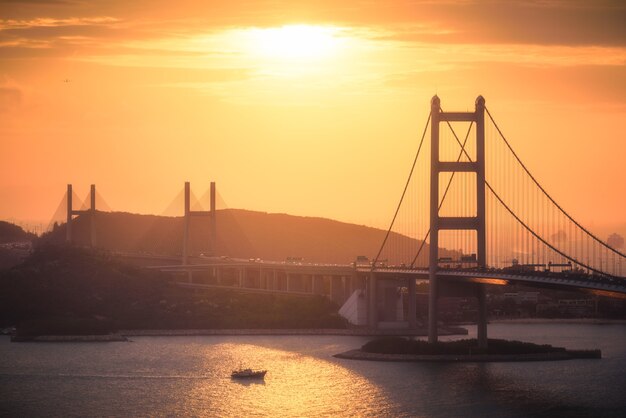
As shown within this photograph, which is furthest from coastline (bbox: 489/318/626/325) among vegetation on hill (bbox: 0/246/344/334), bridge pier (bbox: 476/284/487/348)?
bridge pier (bbox: 476/284/487/348)

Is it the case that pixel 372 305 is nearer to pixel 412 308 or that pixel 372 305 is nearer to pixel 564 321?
pixel 412 308

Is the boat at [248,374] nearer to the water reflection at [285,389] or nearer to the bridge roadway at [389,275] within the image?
the water reflection at [285,389]

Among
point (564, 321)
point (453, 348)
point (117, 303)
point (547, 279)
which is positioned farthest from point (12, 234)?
point (547, 279)

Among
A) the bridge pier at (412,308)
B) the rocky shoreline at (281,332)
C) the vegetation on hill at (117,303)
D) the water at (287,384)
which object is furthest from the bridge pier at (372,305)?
the water at (287,384)

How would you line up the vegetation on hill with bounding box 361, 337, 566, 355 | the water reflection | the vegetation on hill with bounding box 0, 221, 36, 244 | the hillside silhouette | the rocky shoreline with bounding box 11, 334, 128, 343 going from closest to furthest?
1. the water reflection
2. the vegetation on hill with bounding box 361, 337, 566, 355
3. the rocky shoreline with bounding box 11, 334, 128, 343
4. the hillside silhouette
5. the vegetation on hill with bounding box 0, 221, 36, 244

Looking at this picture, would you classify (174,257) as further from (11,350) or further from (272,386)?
(272,386)

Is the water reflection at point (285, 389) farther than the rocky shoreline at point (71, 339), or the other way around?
the rocky shoreline at point (71, 339)

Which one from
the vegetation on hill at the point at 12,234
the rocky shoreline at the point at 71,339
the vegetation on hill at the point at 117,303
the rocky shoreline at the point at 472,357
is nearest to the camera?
the rocky shoreline at the point at 472,357

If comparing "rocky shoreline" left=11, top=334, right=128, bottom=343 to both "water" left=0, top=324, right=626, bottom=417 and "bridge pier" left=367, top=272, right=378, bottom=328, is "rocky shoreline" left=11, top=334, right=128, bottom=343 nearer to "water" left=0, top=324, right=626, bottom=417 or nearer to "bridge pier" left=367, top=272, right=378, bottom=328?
"water" left=0, top=324, right=626, bottom=417
